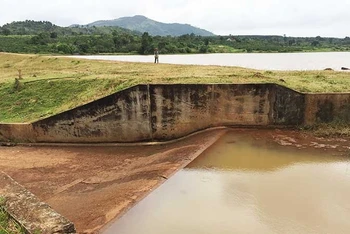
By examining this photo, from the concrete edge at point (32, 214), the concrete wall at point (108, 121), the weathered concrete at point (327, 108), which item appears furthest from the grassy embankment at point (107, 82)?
the concrete edge at point (32, 214)

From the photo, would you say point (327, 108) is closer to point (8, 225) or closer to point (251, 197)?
point (251, 197)

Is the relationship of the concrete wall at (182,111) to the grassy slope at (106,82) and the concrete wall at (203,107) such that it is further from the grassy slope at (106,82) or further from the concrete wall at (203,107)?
the grassy slope at (106,82)

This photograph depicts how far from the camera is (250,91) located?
1191 cm

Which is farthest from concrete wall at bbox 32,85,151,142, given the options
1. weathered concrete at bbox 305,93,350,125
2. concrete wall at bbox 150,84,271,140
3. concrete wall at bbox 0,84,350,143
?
weathered concrete at bbox 305,93,350,125

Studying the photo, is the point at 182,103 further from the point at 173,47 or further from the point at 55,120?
the point at 173,47

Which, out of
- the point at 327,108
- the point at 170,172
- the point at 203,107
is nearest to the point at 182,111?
the point at 203,107

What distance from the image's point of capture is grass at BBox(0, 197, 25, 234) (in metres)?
5.27

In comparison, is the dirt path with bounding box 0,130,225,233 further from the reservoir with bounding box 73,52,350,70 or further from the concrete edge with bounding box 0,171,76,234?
the reservoir with bounding box 73,52,350,70

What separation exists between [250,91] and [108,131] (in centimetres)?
526

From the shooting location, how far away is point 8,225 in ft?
17.9

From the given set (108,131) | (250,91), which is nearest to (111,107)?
(108,131)

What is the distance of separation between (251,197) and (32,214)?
431 cm

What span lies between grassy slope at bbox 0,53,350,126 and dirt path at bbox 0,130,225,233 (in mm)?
2304

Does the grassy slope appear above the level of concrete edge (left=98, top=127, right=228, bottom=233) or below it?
above
